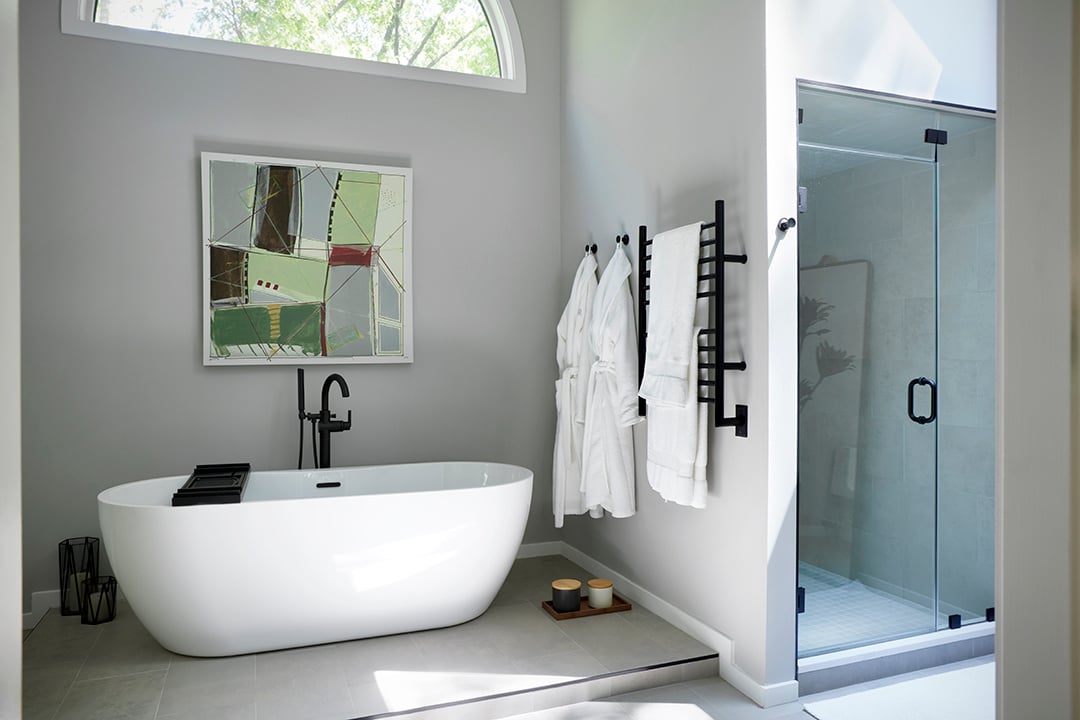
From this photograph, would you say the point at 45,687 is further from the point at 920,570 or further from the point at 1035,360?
the point at 920,570

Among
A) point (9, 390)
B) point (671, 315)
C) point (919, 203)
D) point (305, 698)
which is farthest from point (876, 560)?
point (9, 390)

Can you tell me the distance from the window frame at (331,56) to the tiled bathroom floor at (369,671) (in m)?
2.63

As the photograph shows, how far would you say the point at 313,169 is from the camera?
382cm

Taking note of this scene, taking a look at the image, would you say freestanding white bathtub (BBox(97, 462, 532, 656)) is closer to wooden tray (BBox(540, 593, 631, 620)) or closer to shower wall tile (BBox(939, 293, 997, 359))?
wooden tray (BBox(540, 593, 631, 620))

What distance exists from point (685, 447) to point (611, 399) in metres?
0.60

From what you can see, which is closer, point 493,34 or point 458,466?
point 458,466

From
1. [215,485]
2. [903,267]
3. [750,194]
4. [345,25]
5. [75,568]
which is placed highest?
[345,25]

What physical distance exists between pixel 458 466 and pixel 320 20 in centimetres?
239

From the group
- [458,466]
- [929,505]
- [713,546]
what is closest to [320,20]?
[458,466]

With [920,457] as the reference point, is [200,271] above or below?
above

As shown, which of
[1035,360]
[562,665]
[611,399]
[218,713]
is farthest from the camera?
[611,399]

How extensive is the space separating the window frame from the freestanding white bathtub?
2060 millimetres

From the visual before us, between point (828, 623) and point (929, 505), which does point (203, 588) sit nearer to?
point (828, 623)

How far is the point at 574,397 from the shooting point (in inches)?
150
